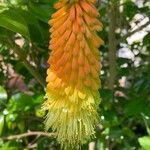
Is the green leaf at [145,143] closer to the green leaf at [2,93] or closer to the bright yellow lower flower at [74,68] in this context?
the bright yellow lower flower at [74,68]

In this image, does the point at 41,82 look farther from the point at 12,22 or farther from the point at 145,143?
the point at 12,22

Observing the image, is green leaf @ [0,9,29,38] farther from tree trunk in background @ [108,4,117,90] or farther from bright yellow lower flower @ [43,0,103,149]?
tree trunk in background @ [108,4,117,90]

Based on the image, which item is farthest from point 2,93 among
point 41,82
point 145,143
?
point 145,143

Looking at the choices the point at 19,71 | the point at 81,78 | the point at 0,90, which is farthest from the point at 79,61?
the point at 19,71

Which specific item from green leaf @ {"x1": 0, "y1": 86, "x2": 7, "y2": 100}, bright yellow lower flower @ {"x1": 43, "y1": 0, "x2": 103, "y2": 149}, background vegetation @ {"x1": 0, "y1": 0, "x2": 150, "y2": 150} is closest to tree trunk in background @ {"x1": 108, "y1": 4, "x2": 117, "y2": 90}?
background vegetation @ {"x1": 0, "y1": 0, "x2": 150, "y2": 150}

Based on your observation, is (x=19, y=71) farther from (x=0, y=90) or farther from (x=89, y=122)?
(x=89, y=122)
